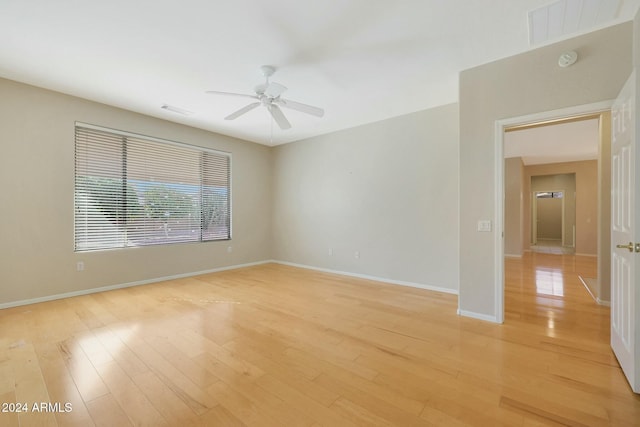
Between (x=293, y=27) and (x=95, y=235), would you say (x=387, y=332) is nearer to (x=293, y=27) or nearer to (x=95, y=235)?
(x=293, y=27)

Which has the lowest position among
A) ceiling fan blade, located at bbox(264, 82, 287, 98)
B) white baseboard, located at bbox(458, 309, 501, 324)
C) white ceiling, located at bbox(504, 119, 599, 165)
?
white baseboard, located at bbox(458, 309, 501, 324)

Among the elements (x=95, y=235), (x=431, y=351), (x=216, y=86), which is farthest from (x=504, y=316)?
(x=95, y=235)

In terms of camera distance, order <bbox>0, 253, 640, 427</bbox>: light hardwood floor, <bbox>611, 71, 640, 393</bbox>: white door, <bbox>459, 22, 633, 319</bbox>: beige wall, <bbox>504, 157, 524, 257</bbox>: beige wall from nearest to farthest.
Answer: <bbox>0, 253, 640, 427</bbox>: light hardwood floor → <bbox>611, 71, 640, 393</bbox>: white door → <bbox>459, 22, 633, 319</bbox>: beige wall → <bbox>504, 157, 524, 257</bbox>: beige wall

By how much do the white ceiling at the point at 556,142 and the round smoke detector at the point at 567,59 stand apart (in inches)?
74.0

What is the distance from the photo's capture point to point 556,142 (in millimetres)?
6008

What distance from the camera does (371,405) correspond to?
165 cm

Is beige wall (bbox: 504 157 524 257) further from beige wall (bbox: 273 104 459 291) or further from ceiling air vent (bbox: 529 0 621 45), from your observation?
ceiling air vent (bbox: 529 0 621 45)

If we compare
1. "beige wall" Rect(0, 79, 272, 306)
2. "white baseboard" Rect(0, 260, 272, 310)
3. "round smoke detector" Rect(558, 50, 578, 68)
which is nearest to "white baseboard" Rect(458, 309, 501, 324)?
"round smoke detector" Rect(558, 50, 578, 68)

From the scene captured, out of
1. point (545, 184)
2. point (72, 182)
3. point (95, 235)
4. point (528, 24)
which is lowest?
point (95, 235)

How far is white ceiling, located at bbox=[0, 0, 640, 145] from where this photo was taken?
7.04 ft

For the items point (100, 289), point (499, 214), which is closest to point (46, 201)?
point (100, 289)

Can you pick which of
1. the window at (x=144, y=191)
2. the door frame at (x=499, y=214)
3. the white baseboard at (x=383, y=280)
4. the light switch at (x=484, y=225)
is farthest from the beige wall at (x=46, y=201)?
the door frame at (x=499, y=214)

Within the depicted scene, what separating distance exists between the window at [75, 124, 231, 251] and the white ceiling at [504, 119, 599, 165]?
583 centimetres

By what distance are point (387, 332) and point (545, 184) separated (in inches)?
419
